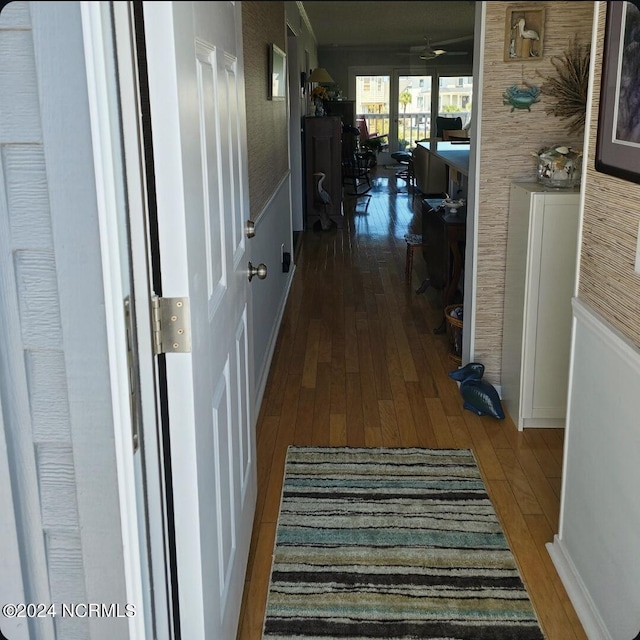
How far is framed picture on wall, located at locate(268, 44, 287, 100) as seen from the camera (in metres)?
4.08

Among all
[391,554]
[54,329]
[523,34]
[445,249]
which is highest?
[523,34]

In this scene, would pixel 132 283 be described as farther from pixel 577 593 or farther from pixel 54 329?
pixel 577 593

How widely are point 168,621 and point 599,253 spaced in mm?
1317

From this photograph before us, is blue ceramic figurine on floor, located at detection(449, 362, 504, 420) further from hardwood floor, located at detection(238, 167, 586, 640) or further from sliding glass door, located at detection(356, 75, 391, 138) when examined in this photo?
sliding glass door, located at detection(356, 75, 391, 138)

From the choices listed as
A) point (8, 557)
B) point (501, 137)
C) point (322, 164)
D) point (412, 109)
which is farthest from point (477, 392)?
point (412, 109)

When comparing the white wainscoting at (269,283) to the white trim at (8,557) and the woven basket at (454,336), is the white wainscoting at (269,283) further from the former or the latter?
the white trim at (8,557)

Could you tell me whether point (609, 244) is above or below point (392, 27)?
below

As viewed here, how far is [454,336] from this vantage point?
3967mm

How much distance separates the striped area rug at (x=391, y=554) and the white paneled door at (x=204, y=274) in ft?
0.88

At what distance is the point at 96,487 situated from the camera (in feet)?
4.28

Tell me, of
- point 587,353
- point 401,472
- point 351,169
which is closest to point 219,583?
point 587,353

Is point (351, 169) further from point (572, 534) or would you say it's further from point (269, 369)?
point (572, 534)

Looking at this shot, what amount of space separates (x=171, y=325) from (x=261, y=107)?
278 cm

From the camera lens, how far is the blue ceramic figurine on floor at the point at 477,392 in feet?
10.5
